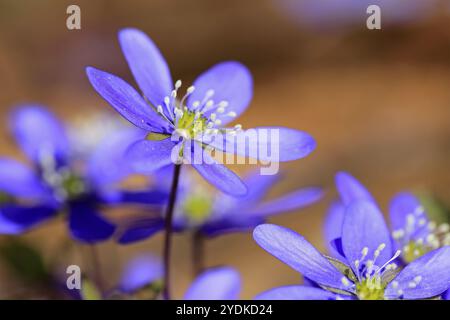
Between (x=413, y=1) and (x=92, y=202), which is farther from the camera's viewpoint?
(x=413, y=1)

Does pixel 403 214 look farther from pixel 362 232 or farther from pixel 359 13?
pixel 359 13

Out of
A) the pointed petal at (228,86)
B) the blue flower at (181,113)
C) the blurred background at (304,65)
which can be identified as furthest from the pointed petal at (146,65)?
the blurred background at (304,65)

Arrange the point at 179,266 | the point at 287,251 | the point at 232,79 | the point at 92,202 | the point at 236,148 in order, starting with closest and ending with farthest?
the point at 287,251, the point at 236,148, the point at 232,79, the point at 92,202, the point at 179,266

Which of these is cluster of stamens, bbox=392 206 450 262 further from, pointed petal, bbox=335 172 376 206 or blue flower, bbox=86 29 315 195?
blue flower, bbox=86 29 315 195

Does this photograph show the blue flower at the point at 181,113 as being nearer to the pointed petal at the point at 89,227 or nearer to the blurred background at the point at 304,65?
the pointed petal at the point at 89,227

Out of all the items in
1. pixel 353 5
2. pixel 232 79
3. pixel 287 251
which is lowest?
pixel 287 251

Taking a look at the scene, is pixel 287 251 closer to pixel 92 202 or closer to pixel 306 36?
pixel 92 202

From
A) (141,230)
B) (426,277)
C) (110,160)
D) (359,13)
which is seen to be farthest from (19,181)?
(359,13)

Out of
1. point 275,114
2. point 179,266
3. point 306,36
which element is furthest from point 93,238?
point 306,36
